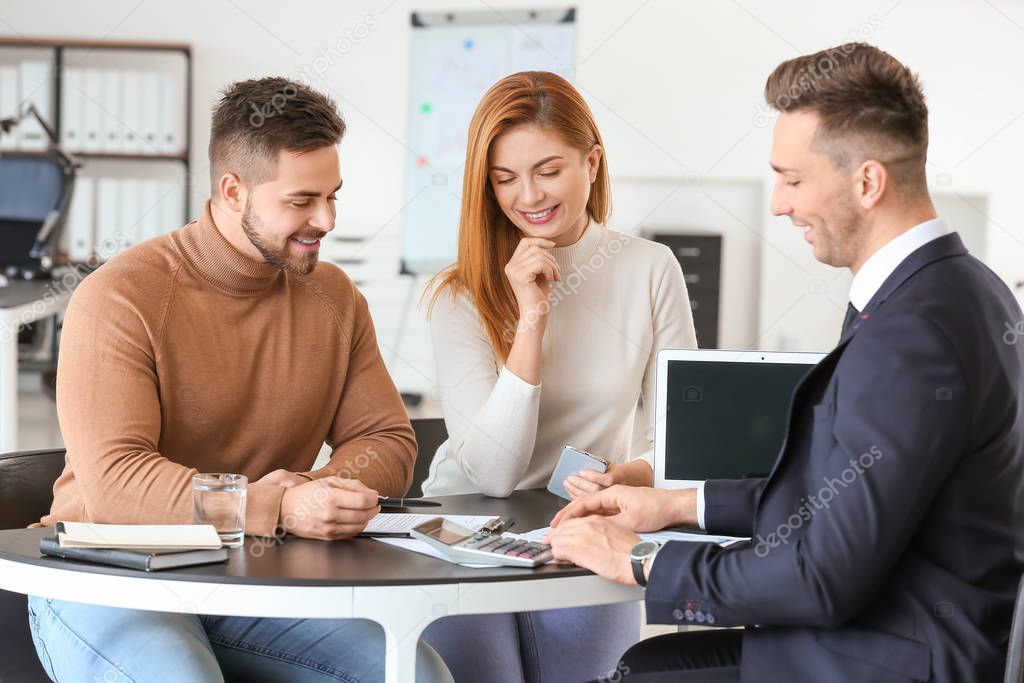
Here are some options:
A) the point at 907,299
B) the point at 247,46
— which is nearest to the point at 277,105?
the point at 907,299

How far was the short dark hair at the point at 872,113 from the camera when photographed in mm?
1278

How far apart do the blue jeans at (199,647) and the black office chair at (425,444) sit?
1.78 ft

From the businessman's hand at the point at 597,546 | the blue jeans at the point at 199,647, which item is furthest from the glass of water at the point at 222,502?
the businessman's hand at the point at 597,546

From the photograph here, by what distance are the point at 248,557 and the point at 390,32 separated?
5.54 meters

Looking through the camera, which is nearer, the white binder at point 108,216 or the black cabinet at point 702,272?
the white binder at point 108,216

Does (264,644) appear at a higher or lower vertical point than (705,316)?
lower

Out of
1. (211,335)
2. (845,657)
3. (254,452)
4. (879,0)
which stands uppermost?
(879,0)

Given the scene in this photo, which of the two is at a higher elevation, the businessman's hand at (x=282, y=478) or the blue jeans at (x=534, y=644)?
the businessman's hand at (x=282, y=478)

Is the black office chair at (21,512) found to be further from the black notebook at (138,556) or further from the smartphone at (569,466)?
the smartphone at (569,466)

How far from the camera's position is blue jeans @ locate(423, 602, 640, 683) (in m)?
1.82

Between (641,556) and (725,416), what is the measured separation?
17.3 inches

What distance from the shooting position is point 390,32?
6.46 m

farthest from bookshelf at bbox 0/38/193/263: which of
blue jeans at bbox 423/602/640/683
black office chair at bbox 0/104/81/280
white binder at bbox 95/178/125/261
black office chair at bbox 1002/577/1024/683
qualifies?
black office chair at bbox 1002/577/1024/683

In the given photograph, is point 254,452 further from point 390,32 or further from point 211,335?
point 390,32
